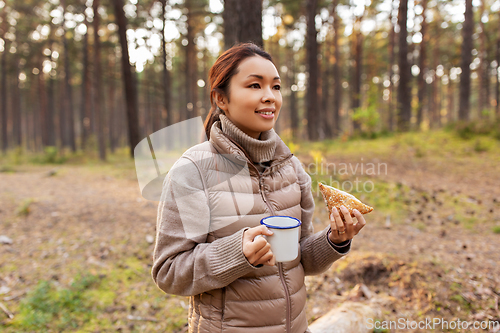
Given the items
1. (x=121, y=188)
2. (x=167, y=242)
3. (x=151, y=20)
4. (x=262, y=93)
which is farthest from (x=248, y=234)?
(x=151, y=20)

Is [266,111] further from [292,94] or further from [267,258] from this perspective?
[292,94]

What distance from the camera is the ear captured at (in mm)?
1508

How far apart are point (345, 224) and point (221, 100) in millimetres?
867

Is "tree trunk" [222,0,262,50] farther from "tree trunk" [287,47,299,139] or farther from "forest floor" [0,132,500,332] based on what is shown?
"tree trunk" [287,47,299,139]

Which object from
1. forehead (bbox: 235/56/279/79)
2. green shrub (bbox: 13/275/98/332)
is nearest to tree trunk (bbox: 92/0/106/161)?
green shrub (bbox: 13/275/98/332)

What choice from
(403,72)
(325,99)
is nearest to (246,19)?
(403,72)

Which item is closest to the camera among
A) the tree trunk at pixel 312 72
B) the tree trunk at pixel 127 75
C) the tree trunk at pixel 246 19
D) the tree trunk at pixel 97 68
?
the tree trunk at pixel 246 19

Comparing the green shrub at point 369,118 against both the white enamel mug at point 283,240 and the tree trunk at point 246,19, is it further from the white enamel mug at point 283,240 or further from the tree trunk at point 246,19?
the white enamel mug at point 283,240

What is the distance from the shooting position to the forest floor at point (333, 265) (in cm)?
307

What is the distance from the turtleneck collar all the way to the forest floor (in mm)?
2356

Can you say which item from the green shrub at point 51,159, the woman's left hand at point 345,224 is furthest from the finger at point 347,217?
the green shrub at point 51,159

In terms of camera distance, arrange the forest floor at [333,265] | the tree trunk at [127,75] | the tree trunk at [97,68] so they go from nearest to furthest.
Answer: the forest floor at [333,265], the tree trunk at [127,75], the tree trunk at [97,68]

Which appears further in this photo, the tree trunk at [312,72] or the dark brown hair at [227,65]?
the tree trunk at [312,72]

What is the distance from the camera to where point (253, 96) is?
1403mm
